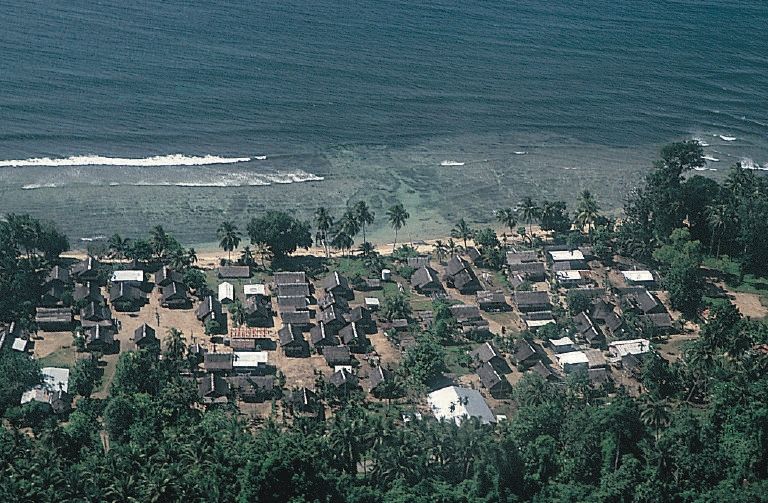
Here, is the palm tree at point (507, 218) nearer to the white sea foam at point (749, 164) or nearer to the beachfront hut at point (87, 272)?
the white sea foam at point (749, 164)

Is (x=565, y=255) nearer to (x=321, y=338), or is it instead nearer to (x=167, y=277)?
(x=321, y=338)

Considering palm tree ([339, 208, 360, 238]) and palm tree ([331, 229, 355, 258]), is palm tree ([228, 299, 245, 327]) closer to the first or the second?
palm tree ([331, 229, 355, 258])

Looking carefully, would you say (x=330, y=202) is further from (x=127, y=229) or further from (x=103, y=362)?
(x=103, y=362)

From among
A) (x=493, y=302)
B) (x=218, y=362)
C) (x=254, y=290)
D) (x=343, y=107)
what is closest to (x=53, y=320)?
(x=218, y=362)

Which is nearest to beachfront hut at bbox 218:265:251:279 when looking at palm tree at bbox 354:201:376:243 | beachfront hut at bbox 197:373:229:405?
palm tree at bbox 354:201:376:243

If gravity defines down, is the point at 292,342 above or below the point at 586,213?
below
